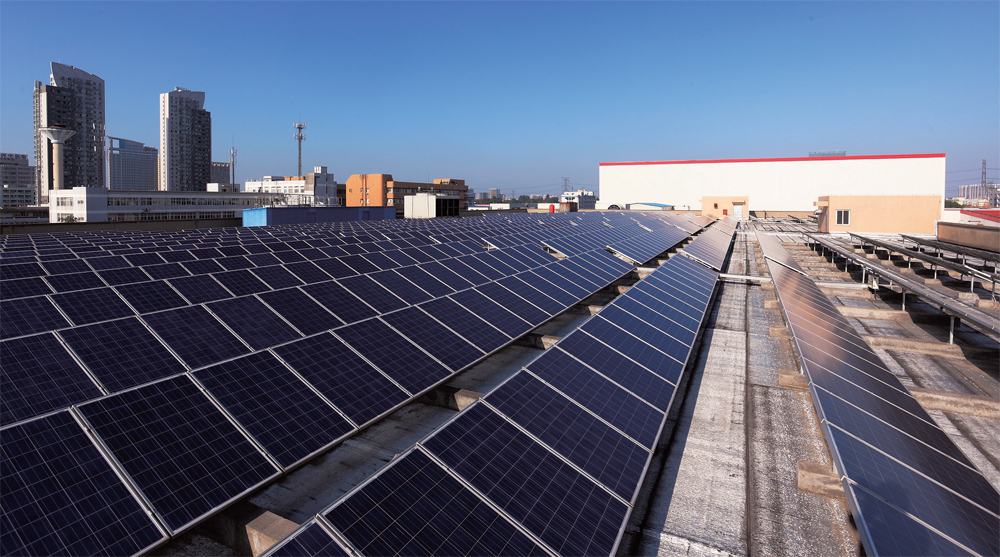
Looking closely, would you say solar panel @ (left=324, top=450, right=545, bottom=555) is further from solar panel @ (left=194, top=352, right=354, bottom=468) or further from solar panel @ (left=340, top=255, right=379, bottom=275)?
solar panel @ (left=340, top=255, right=379, bottom=275)

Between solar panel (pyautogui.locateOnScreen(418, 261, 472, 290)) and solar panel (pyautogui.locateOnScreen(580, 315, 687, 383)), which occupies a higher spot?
solar panel (pyautogui.locateOnScreen(418, 261, 472, 290))

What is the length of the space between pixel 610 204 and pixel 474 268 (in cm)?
12303

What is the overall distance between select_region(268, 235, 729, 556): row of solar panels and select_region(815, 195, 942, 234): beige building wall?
71257 mm

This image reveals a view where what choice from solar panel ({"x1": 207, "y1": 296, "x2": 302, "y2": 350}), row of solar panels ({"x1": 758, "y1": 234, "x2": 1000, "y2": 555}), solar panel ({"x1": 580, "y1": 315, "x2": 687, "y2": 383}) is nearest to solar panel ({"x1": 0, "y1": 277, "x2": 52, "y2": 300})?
solar panel ({"x1": 207, "y1": 296, "x2": 302, "y2": 350})

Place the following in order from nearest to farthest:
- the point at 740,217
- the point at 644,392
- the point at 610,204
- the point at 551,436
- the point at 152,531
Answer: the point at 152,531
the point at 551,436
the point at 644,392
the point at 740,217
the point at 610,204

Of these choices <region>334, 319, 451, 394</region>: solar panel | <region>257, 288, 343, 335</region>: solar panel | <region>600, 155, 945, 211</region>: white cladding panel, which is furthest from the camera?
Result: <region>600, 155, 945, 211</region>: white cladding panel

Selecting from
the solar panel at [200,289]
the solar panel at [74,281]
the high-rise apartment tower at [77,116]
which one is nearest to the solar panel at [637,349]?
the solar panel at [200,289]

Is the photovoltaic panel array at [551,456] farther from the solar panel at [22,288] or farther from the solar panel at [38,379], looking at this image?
the solar panel at [22,288]

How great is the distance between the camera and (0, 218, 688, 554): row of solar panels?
456 centimetres

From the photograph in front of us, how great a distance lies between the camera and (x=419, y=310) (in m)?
11.1

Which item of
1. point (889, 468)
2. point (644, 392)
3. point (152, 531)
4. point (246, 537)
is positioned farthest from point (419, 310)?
point (889, 468)

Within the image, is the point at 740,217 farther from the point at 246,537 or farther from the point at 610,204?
the point at 246,537

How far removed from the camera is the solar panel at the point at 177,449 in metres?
4.95

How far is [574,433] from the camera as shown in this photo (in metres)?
6.52
